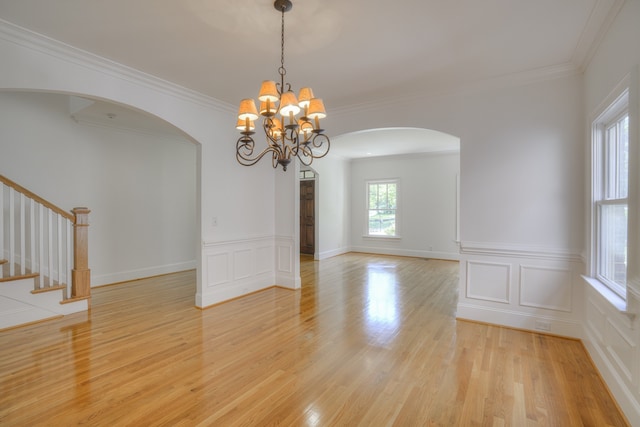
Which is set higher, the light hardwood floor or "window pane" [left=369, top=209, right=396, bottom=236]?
"window pane" [left=369, top=209, right=396, bottom=236]

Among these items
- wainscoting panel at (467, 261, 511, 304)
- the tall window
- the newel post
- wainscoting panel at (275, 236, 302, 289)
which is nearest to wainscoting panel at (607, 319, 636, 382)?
the tall window

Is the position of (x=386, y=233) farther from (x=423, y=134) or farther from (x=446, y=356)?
(x=446, y=356)

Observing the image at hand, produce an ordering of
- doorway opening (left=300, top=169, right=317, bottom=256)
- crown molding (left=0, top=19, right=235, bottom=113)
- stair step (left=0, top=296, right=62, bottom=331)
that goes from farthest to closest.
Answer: doorway opening (left=300, top=169, right=317, bottom=256) → stair step (left=0, top=296, right=62, bottom=331) → crown molding (left=0, top=19, right=235, bottom=113)

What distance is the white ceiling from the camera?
2342 millimetres

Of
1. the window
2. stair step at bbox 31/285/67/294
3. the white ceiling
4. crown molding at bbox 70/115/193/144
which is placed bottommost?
stair step at bbox 31/285/67/294

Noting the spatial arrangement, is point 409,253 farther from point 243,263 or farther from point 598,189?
point 598,189

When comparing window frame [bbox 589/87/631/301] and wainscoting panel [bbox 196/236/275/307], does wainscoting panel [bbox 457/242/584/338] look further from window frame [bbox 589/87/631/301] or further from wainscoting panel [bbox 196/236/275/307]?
wainscoting panel [bbox 196/236/275/307]

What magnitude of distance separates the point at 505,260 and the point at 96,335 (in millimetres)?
4622

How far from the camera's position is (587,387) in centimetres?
241

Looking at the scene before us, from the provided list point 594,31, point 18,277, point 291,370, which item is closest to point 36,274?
point 18,277

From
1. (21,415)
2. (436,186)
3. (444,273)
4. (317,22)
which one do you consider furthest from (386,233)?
(21,415)

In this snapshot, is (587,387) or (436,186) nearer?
(587,387)

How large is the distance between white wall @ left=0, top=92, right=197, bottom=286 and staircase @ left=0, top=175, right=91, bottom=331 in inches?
24.2

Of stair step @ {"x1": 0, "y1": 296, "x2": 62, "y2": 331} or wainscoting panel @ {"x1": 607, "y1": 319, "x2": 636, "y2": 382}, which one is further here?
stair step @ {"x1": 0, "y1": 296, "x2": 62, "y2": 331}
